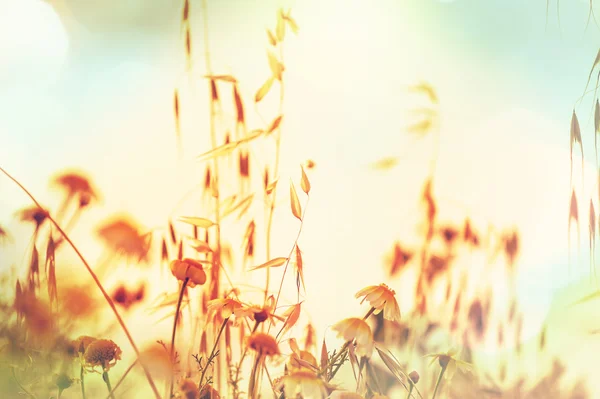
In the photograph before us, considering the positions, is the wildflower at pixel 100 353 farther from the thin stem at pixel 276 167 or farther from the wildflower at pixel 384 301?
the wildflower at pixel 384 301

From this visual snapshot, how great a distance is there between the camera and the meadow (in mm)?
911

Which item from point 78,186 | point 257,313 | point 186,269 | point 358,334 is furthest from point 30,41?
point 358,334

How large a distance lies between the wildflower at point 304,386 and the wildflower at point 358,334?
8cm

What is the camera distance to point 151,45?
961mm

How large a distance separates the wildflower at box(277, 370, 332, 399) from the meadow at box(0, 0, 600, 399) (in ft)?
0.48

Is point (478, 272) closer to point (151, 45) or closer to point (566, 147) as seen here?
point (566, 147)

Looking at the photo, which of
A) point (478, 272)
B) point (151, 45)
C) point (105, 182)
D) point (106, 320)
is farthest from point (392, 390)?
point (151, 45)

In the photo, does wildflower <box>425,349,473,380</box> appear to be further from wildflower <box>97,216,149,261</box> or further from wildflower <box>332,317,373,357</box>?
wildflower <box>97,216,149,261</box>

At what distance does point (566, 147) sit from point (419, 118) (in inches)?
10.5

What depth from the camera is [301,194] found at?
98 centimetres

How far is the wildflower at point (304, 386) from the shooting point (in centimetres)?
72

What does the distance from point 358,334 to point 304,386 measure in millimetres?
114

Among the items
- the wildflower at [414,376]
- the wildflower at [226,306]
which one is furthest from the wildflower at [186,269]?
the wildflower at [414,376]

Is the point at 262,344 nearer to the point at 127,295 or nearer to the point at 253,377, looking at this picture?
the point at 253,377
